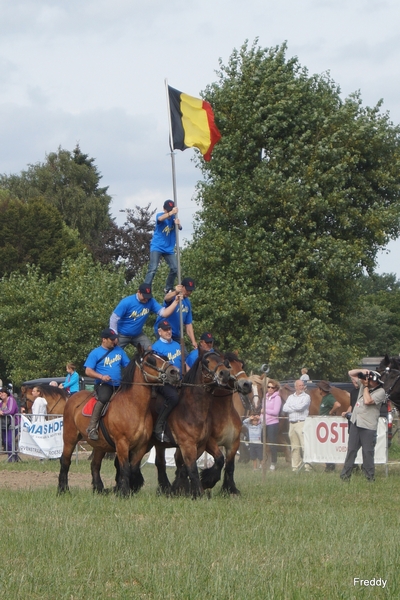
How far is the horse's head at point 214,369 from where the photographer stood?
43.8 feet

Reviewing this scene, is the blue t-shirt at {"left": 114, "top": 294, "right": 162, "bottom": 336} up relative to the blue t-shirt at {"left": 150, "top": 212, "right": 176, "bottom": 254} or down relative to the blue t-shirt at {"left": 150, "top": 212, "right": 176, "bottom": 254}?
down

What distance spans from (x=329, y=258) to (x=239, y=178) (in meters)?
4.60

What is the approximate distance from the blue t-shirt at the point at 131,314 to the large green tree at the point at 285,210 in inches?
843

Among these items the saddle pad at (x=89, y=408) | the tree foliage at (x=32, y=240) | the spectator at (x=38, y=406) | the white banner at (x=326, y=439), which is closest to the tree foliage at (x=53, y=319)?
the tree foliage at (x=32, y=240)

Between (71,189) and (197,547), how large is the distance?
199 ft

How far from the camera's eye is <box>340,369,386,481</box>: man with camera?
16703 mm

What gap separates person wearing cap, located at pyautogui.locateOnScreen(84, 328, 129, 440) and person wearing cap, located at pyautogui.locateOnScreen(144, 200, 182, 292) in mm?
1293

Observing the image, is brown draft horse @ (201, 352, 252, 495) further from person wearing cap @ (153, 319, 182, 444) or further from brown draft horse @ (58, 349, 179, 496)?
brown draft horse @ (58, 349, 179, 496)

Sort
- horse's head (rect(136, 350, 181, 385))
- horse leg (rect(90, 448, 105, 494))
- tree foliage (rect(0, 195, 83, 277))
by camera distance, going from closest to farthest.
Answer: horse's head (rect(136, 350, 181, 385)) < horse leg (rect(90, 448, 105, 494)) < tree foliage (rect(0, 195, 83, 277))

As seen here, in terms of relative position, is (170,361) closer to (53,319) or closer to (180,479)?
(180,479)

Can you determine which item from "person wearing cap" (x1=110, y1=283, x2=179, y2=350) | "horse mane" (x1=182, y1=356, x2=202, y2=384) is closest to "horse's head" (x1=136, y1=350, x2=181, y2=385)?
"horse mane" (x1=182, y1=356, x2=202, y2=384)

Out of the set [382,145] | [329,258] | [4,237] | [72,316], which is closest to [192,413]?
[329,258]

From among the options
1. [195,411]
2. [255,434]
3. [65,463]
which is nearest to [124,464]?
[195,411]

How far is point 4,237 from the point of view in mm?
56438
